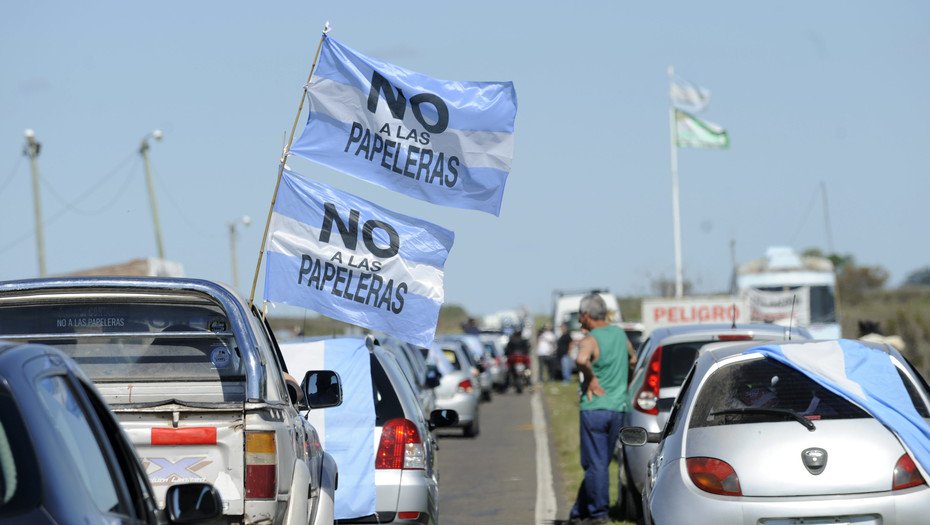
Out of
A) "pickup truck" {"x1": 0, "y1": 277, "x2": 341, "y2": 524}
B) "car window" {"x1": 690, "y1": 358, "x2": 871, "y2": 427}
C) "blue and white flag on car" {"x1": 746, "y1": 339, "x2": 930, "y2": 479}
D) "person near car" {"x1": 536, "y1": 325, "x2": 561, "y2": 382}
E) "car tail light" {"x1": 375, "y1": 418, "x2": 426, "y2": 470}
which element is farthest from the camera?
"person near car" {"x1": 536, "y1": 325, "x2": 561, "y2": 382}

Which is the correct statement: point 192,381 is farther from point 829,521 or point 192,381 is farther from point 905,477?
point 905,477

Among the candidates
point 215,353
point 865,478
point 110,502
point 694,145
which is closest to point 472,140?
point 215,353

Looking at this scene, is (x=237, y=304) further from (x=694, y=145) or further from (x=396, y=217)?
(x=694, y=145)

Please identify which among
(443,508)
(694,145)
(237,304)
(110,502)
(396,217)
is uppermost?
(694,145)

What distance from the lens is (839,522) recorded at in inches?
273

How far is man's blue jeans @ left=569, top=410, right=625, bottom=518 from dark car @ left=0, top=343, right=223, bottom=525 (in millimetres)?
7007

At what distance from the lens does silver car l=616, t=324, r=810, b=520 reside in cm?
1144

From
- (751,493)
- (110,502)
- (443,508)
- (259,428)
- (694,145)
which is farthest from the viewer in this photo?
(694,145)

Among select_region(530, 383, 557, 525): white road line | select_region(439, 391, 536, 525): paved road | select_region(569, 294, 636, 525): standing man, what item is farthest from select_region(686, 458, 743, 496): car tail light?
select_region(439, 391, 536, 525): paved road

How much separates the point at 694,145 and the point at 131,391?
123 ft

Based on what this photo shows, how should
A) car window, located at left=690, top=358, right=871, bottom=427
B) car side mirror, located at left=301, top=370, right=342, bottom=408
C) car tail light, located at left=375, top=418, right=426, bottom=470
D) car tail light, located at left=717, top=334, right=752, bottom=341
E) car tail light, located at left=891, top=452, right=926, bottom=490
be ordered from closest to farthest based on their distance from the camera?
1. car tail light, located at left=891, top=452, right=926, bottom=490
2. car window, located at left=690, top=358, right=871, bottom=427
3. car side mirror, located at left=301, top=370, right=342, bottom=408
4. car tail light, located at left=375, top=418, right=426, bottom=470
5. car tail light, located at left=717, top=334, right=752, bottom=341

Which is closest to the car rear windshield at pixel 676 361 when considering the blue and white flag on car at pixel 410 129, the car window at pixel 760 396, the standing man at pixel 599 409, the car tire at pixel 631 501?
the standing man at pixel 599 409

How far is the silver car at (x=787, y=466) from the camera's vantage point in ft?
22.6

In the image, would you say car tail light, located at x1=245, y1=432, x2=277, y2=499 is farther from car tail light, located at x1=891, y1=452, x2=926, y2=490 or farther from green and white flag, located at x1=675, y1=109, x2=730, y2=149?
green and white flag, located at x1=675, y1=109, x2=730, y2=149
